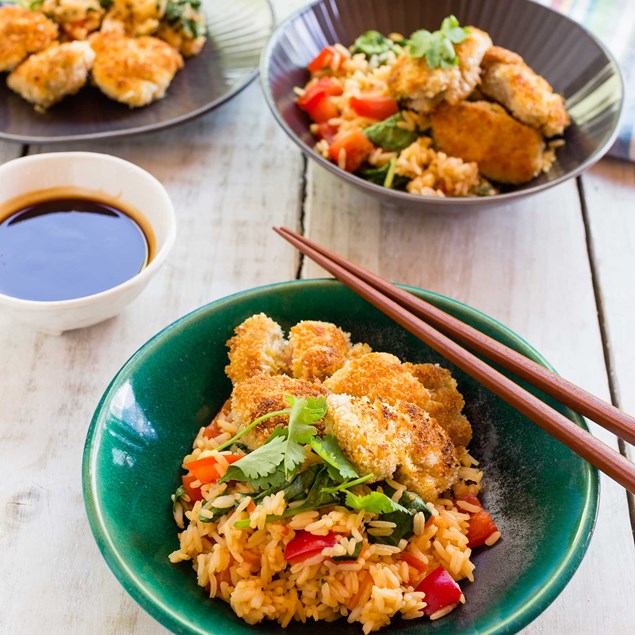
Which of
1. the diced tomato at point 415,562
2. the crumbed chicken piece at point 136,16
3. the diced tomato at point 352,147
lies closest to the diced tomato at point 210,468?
the diced tomato at point 415,562

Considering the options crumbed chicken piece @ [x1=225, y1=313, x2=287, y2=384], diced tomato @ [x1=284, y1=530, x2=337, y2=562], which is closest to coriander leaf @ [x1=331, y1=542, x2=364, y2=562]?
diced tomato @ [x1=284, y1=530, x2=337, y2=562]

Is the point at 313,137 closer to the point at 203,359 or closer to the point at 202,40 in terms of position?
the point at 202,40

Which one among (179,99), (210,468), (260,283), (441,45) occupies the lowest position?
(260,283)

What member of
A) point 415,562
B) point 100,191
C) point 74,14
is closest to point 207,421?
point 415,562

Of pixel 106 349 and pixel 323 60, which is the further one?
pixel 323 60

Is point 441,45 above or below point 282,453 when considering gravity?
above

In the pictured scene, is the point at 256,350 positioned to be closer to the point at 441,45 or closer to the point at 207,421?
the point at 207,421

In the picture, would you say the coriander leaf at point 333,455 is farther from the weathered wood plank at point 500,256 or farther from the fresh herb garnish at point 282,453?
the weathered wood plank at point 500,256
